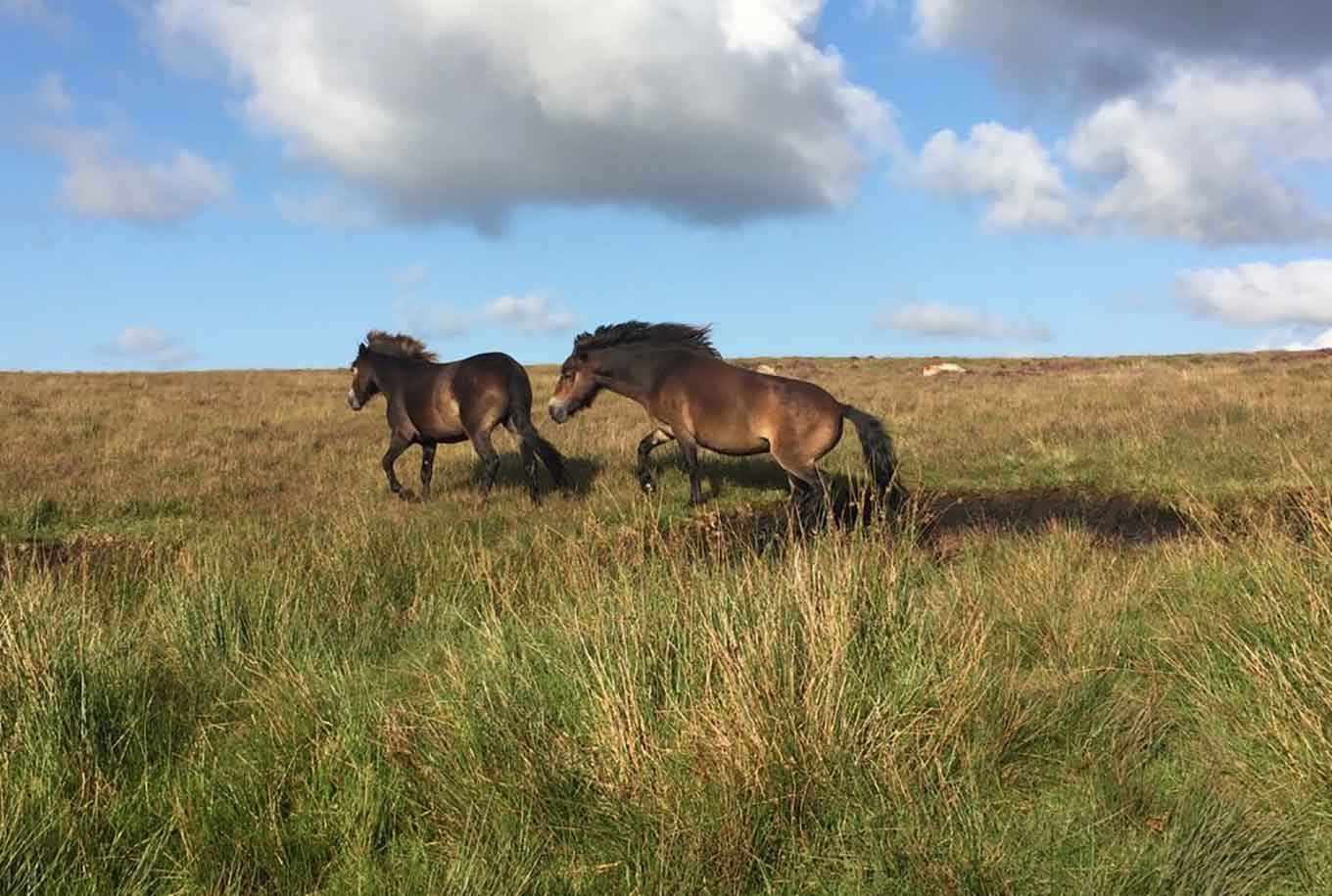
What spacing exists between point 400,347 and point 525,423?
3364 mm

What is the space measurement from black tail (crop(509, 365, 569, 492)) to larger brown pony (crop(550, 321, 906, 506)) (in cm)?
45

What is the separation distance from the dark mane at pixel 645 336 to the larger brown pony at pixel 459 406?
1.15 metres

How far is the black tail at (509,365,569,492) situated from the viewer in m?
11.4

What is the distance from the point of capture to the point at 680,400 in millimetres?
11312

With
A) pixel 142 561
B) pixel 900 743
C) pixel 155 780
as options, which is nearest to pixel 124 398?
pixel 142 561

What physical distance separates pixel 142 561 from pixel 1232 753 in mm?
8325

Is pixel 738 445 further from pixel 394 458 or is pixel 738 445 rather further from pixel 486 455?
pixel 394 458

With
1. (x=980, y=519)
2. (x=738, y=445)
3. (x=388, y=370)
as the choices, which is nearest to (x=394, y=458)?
(x=388, y=370)

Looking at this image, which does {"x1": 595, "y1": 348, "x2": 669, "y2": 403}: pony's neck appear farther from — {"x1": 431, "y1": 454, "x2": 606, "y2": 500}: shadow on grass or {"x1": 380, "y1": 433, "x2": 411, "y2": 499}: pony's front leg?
{"x1": 380, "y1": 433, "x2": 411, "y2": 499}: pony's front leg

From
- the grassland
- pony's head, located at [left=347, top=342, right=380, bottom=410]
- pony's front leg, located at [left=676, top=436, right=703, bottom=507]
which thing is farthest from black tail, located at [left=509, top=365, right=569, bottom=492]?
the grassland

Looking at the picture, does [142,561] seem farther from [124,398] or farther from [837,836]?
[124,398]

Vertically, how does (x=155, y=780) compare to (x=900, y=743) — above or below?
below

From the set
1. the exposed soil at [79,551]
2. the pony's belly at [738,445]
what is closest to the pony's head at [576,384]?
the pony's belly at [738,445]

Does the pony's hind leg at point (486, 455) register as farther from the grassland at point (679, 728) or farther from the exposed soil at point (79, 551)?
the grassland at point (679, 728)
